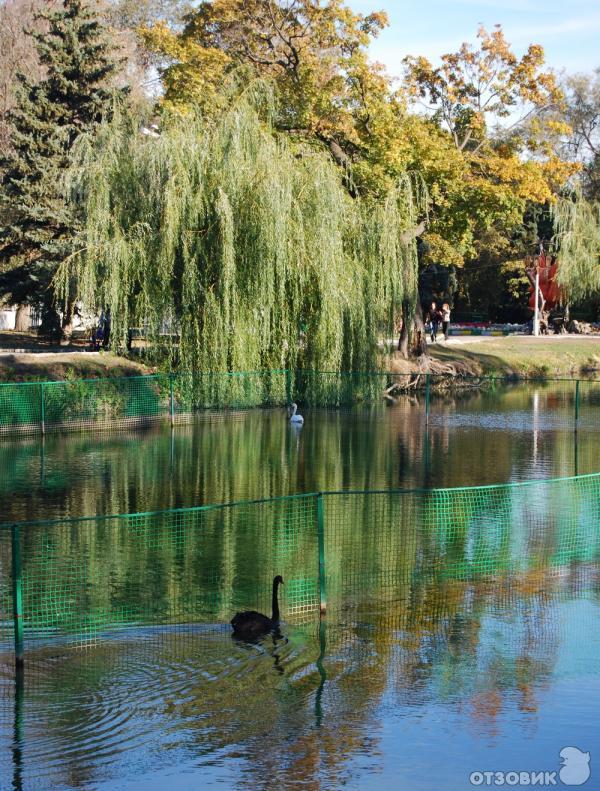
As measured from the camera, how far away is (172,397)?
29.4 meters

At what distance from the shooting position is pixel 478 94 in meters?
40.3

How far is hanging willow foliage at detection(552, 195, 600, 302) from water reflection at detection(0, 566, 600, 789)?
47836 mm

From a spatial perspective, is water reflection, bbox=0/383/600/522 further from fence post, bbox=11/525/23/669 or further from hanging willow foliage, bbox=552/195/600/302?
hanging willow foliage, bbox=552/195/600/302

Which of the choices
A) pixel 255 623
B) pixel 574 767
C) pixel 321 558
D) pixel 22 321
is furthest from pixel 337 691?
pixel 22 321

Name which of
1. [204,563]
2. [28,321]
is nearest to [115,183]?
[204,563]

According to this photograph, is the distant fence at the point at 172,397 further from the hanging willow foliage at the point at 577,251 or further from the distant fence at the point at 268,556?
the hanging willow foliage at the point at 577,251

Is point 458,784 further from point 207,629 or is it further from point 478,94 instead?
point 478,94

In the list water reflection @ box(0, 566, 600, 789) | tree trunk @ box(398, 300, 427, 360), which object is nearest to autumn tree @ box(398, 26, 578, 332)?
tree trunk @ box(398, 300, 427, 360)

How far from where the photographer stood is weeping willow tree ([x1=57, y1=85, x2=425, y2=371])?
95.0 ft

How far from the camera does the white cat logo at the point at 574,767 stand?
7754mm

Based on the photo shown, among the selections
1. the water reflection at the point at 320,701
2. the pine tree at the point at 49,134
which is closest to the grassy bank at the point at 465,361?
the pine tree at the point at 49,134

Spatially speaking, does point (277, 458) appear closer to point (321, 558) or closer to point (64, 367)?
point (64, 367)

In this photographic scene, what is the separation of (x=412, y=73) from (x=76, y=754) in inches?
1411

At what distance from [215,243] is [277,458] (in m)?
8.05
